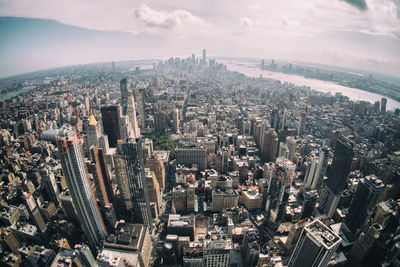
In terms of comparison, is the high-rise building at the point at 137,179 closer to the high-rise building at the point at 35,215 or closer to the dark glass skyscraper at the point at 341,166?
the high-rise building at the point at 35,215

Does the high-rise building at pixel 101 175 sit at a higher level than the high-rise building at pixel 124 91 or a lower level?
lower

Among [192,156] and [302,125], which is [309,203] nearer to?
[192,156]

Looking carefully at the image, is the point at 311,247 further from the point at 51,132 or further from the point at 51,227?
the point at 51,132

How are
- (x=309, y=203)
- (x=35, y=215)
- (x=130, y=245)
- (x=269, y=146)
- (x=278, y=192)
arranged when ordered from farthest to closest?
(x=269, y=146) → (x=278, y=192) → (x=309, y=203) → (x=35, y=215) → (x=130, y=245)

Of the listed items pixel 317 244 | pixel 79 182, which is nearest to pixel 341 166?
pixel 317 244

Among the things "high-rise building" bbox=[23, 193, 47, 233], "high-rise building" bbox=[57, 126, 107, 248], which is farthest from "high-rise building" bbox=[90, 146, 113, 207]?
"high-rise building" bbox=[23, 193, 47, 233]

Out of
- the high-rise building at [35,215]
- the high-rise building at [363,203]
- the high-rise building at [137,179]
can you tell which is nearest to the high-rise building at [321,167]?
the high-rise building at [363,203]
